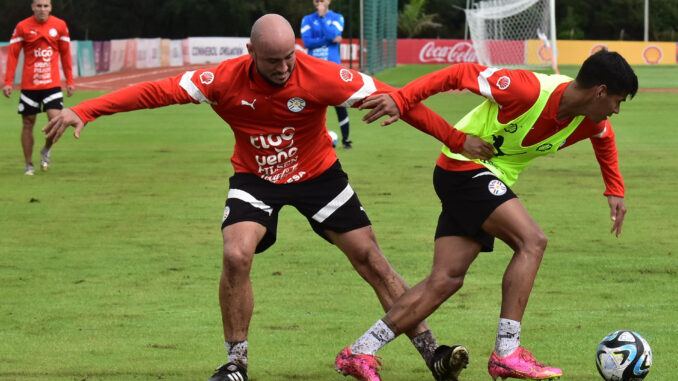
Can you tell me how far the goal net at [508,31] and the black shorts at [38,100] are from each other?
2868cm

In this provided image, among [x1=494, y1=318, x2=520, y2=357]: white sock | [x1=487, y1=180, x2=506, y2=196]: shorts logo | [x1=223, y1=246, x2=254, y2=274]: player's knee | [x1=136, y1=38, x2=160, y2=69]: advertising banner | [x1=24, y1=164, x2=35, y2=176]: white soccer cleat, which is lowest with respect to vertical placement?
[x1=136, y1=38, x2=160, y2=69]: advertising banner

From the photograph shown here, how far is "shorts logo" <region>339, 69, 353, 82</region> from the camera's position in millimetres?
5898

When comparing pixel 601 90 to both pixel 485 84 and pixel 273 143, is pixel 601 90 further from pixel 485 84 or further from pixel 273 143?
pixel 273 143

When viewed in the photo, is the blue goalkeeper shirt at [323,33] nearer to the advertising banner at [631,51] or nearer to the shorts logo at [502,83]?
the shorts logo at [502,83]

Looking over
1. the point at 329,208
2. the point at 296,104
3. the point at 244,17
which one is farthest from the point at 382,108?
the point at 244,17

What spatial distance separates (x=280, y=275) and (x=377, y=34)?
41982mm

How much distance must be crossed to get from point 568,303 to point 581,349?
1204 mm

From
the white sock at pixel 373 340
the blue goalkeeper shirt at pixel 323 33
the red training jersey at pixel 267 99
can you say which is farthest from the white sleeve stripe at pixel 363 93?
the blue goalkeeper shirt at pixel 323 33

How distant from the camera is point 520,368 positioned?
18.4 ft

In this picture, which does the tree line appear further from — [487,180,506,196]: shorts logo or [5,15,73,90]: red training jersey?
[487,180,506,196]: shorts logo

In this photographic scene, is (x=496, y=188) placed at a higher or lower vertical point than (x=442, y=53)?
higher

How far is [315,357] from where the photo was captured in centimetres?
633

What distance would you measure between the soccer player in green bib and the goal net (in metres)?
36.2

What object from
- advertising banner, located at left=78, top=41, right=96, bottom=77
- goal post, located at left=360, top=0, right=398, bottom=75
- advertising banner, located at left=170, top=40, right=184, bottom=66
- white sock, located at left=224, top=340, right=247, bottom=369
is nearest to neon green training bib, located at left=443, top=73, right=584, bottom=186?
white sock, located at left=224, top=340, right=247, bottom=369
